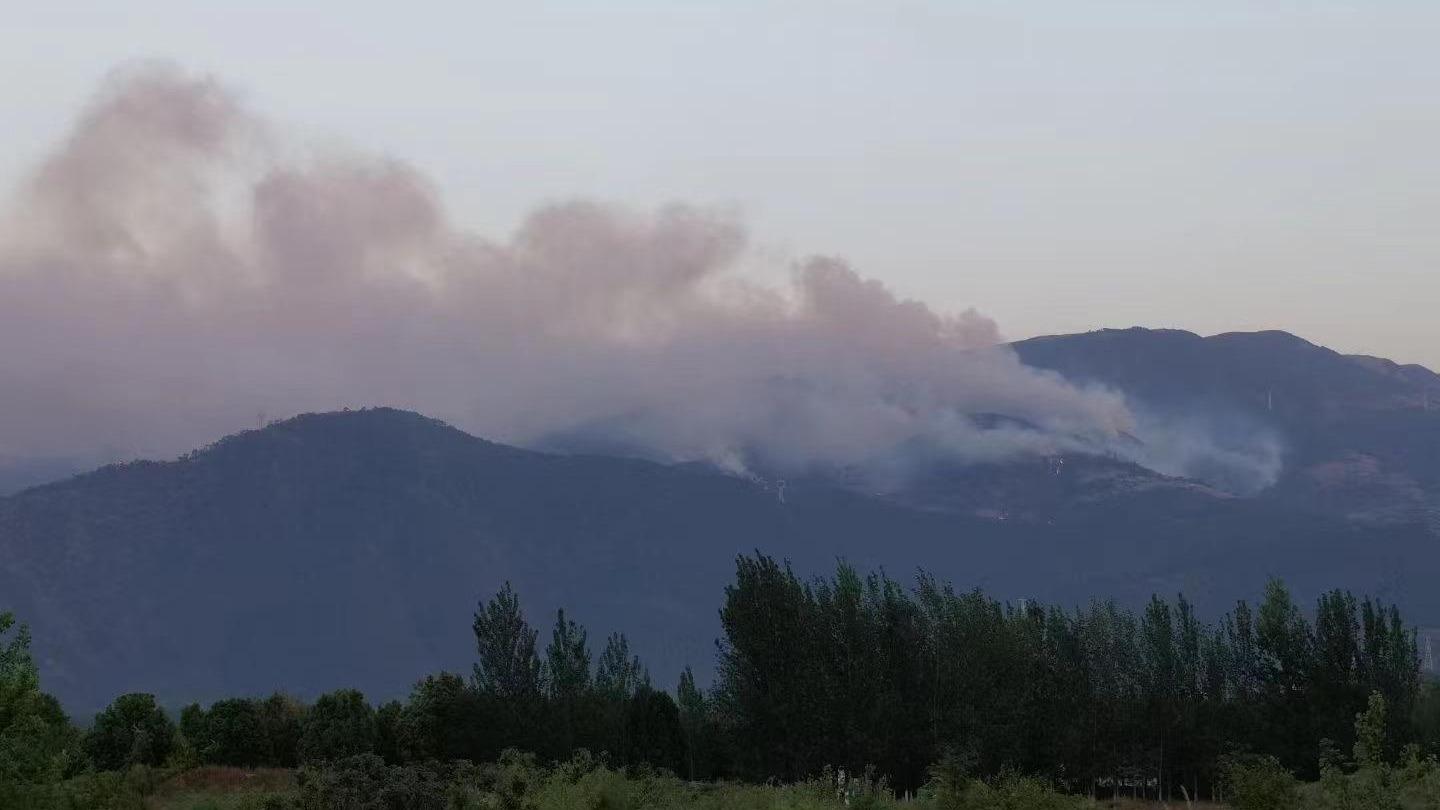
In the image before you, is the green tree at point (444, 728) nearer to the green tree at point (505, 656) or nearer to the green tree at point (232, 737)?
the green tree at point (505, 656)

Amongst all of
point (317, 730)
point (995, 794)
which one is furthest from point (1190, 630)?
point (995, 794)

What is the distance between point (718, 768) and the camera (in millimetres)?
103250

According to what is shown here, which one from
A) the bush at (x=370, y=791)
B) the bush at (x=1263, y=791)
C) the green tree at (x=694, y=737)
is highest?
the bush at (x=370, y=791)

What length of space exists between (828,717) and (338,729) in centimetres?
2683

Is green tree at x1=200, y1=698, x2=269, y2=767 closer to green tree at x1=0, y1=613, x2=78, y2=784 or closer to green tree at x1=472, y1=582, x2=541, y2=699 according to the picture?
green tree at x1=472, y1=582, x2=541, y2=699

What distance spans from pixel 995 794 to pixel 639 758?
43.0 meters

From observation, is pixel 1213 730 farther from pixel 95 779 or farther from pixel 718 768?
pixel 95 779

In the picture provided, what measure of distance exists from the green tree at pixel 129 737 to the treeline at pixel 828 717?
0.11 meters

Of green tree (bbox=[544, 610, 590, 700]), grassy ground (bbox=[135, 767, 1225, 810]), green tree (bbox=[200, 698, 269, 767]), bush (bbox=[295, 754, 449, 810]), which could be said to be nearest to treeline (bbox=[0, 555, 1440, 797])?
green tree (bbox=[200, 698, 269, 767])

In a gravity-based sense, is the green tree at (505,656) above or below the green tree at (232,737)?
above

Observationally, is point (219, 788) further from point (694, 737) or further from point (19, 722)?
point (19, 722)

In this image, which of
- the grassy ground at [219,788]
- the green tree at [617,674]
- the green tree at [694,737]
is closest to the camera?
the grassy ground at [219,788]

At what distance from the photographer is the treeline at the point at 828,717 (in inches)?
3588

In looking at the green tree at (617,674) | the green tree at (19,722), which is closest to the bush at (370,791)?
the green tree at (19,722)
